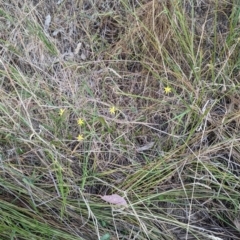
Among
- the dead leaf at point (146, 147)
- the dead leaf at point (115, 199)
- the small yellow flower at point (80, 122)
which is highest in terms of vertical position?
the small yellow flower at point (80, 122)

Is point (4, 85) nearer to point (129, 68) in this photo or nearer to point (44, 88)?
point (44, 88)

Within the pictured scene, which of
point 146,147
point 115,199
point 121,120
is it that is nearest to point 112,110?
point 121,120

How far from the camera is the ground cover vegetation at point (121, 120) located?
140 centimetres

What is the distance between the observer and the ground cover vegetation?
55.2 inches

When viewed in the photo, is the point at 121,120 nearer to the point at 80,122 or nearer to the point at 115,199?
the point at 80,122

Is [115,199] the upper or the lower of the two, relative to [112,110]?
lower

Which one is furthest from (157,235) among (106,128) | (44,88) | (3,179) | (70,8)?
(70,8)

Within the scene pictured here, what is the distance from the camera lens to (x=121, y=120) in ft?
4.99

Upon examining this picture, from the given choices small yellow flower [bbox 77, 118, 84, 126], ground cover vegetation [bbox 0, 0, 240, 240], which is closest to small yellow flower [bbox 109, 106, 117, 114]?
ground cover vegetation [bbox 0, 0, 240, 240]

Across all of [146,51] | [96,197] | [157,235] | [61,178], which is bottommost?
[157,235]

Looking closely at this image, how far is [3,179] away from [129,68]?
2.00ft

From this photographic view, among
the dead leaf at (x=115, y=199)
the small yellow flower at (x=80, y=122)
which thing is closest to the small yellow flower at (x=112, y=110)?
the small yellow flower at (x=80, y=122)

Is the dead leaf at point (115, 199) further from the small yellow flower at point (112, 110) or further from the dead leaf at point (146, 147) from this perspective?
the small yellow flower at point (112, 110)

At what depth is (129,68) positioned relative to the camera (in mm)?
1647
